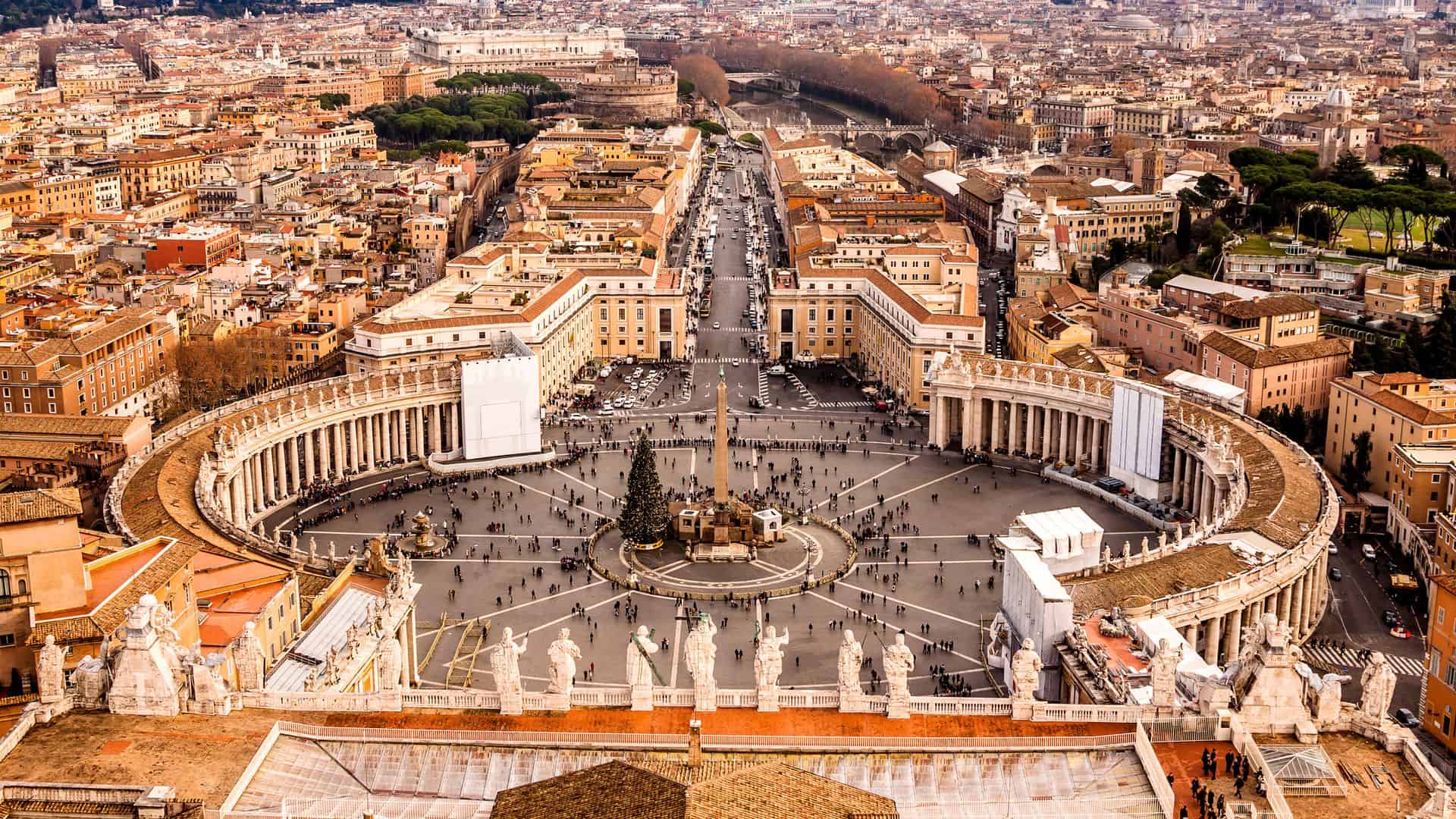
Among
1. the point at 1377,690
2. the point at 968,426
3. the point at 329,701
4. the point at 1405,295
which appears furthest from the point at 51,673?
the point at 1405,295

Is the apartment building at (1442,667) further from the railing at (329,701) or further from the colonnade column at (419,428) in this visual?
the colonnade column at (419,428)

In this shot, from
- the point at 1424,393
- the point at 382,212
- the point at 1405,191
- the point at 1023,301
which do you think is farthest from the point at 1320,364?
the point at 382,212

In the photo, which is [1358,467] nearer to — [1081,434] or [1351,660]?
[1081,434]

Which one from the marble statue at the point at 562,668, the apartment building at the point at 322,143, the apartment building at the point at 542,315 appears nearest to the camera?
the marble statue at the point at 562,668

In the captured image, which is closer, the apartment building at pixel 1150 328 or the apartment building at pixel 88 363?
the apartment building at pixel 88 363

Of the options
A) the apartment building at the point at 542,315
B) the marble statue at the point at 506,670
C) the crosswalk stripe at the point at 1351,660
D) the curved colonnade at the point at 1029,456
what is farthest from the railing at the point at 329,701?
the apartment building at the point at 542,315

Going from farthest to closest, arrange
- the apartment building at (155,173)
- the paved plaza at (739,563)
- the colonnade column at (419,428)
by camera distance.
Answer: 1. the apartment building at (155,173)
2. the colonnade column at (419,428)
3. the paved plaza at (739,563)

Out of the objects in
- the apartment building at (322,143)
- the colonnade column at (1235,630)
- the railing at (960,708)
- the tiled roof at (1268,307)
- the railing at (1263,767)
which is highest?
the apartment building at (322,143)

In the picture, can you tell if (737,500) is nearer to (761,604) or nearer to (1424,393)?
(761,604)
